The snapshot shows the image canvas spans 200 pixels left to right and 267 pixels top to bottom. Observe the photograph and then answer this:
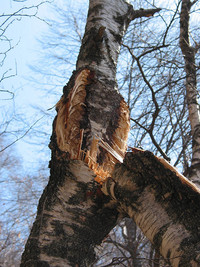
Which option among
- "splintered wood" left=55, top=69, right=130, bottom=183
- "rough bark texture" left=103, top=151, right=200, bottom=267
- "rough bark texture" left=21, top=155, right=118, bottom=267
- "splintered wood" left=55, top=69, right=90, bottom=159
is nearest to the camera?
"rough bark texture" left=103, top=151, right=200, bottom=267

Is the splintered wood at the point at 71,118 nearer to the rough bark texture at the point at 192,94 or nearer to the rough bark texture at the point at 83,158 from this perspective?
the rough bark texture at the point at 83,158

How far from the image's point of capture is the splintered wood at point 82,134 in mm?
1572

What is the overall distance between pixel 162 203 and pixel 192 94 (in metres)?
2.99

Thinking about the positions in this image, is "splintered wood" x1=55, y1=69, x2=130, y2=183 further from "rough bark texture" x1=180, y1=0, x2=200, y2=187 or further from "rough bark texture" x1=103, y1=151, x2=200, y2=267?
"rough bark texture" x1=180, y1=0, x2=200, y2=187

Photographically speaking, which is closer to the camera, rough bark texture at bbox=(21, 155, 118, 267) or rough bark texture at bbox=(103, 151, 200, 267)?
rough bark texture at bbox=(103, 151, 200, 267)

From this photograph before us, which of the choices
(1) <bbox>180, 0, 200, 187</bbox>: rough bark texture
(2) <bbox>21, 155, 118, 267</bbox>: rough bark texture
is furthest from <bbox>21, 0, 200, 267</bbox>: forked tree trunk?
(1) <bbox>180, 0, 200, 187</bbox>: rough bark texture

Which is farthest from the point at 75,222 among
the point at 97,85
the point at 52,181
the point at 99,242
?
the point at 97,85

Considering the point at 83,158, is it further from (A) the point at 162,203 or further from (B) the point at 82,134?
(A) the point at 162,203

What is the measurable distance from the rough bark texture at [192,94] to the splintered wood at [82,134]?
1.39 metres

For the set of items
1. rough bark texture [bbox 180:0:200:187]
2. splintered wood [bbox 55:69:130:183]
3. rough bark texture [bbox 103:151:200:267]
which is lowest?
rough bark texture [bbox 103:151:200:267]

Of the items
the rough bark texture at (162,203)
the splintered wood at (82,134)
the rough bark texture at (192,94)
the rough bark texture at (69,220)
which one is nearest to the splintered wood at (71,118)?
the splintered wood at (82,134)

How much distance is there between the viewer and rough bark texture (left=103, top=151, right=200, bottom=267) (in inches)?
36.7

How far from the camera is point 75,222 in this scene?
1.34m

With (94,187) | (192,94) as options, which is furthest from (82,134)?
(192,94)
